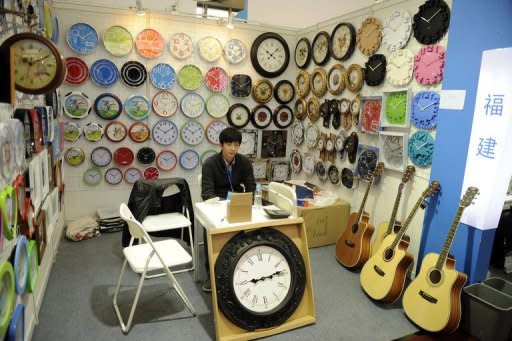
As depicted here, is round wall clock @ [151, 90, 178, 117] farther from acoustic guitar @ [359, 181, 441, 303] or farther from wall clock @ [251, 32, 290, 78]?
acoustic guitar @ [359, 181, 441, 303]

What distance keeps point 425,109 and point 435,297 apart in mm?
1527

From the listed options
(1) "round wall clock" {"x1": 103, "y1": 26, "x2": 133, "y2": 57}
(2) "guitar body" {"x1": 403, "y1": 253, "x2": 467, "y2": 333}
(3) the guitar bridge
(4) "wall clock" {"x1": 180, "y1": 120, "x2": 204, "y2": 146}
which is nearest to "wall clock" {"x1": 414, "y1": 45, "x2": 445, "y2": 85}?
(2) "guitar body" {"x1": 403, "y1": 253, "x2": 467, "y2": 333}

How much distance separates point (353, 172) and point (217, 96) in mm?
1991

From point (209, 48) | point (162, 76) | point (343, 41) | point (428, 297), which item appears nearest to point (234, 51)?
point (209, 48)

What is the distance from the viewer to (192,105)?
4320 millimetres

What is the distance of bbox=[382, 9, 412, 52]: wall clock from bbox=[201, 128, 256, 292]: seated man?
1.69 meters

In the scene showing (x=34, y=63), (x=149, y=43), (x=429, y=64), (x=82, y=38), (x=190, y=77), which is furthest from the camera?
(x=190, y=77)

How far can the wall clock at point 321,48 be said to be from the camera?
4.05 m

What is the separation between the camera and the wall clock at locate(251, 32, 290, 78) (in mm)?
4504

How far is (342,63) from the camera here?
12.7 ft

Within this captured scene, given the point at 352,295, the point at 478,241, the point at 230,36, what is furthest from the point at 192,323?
the point at 230,36

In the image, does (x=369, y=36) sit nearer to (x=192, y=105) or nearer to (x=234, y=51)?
(x=234, y=51)

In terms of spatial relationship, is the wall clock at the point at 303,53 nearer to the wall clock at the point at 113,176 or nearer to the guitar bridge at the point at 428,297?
the wall clock at the point at 113,176

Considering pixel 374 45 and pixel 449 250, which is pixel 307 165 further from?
pixel 449 250
